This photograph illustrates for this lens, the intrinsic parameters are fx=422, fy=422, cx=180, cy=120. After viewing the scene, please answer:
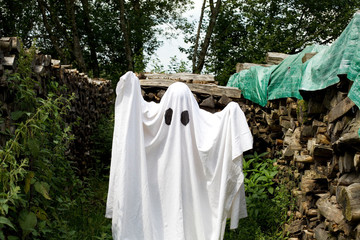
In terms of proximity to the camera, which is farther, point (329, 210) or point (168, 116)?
point (168, 116)

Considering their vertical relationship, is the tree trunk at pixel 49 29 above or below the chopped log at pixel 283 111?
above

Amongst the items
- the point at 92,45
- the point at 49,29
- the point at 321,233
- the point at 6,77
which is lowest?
the point at 321,233

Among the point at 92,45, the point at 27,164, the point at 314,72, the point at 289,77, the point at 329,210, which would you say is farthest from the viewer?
the point at 92,45

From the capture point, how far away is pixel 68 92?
632 centimetres

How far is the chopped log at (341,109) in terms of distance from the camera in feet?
11.3

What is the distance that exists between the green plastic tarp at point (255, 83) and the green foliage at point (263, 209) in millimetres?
1209

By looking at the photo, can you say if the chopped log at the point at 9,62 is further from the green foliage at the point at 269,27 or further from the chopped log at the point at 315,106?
the green foliage at the point at 269,27

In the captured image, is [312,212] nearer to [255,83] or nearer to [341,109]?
[341,109]

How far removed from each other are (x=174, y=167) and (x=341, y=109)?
5.51 ft

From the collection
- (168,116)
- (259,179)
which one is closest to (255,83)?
(259,179)

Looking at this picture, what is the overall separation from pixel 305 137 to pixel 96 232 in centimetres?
276

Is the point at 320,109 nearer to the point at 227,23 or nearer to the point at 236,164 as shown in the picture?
the point at 236,164

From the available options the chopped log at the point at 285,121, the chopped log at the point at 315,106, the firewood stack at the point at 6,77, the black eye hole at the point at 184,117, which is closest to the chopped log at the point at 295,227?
the chopped log at the point at 315,106

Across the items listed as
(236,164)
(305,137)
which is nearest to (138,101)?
(236,164)
